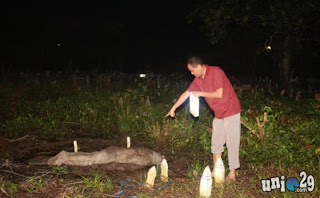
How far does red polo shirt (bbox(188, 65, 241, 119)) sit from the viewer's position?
3.72 meters

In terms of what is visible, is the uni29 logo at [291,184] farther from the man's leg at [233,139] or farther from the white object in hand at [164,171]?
the white object in hand at [164,171]

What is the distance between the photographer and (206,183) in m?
3.25

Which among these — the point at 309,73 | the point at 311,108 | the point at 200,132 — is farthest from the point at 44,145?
the point at 309,73

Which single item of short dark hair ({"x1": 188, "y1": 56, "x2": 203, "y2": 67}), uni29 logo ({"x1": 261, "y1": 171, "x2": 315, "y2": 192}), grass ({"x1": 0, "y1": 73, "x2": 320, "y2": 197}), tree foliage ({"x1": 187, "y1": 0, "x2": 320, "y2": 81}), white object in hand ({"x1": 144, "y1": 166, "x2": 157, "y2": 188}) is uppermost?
tree foliage ({"x1": 187, "y1": 0, "x2": 320, "y2": 81})

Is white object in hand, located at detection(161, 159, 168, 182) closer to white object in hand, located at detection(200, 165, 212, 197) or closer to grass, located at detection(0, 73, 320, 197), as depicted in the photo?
grass, located at detection(0, 73, 320, 197)

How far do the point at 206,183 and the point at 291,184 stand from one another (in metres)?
1.16

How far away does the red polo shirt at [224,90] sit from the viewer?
372 cm

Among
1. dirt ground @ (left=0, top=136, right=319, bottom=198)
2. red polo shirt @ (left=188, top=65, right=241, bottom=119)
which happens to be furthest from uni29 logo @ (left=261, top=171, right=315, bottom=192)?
red polo shirt @ (left=188, top=65, right=241, bottom=119)

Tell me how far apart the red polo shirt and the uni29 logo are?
93 centimetres

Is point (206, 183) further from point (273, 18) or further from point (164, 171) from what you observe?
point (273, 18)

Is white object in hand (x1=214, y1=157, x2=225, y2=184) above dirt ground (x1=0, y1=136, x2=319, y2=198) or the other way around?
above

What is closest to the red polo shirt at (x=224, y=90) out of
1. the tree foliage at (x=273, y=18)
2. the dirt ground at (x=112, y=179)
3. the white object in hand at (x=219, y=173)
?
the white object in hand at (x=219, y=173)

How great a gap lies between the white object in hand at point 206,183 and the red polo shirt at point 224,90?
2.94ft

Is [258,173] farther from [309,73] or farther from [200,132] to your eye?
[309,73]
